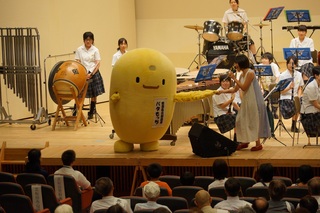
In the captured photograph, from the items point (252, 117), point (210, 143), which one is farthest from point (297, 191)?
point (252, 117)

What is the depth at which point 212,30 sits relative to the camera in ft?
54.0

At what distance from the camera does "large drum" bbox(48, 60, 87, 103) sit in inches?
512

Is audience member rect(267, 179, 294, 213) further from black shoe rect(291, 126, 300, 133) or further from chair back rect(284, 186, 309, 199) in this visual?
black shoe rect(291, 126, 300, 133)

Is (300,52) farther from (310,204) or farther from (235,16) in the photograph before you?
(310,204)

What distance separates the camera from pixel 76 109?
13883mm

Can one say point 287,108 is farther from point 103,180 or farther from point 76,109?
point 103,180

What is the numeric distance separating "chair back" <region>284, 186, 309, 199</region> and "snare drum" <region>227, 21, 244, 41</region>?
8.60 metres

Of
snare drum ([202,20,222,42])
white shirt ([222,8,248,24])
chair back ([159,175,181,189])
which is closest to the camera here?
chair back ([159,175,181,189])

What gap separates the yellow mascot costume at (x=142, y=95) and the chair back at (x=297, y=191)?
8.71ft

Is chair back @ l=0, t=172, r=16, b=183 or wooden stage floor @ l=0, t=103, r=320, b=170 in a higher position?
wooden stage floor @ l=0, t=103, r=320, b=170

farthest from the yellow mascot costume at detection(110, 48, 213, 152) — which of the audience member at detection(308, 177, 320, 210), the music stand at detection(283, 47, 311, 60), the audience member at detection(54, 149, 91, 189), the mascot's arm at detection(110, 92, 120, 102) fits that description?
the music stand at detection(283, 47, 311, 60)

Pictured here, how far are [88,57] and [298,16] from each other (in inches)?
195

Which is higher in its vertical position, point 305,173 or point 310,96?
point 310,96

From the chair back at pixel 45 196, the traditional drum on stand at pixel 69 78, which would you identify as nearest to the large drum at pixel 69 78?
the traditional drum on stand at pixel 69 78
